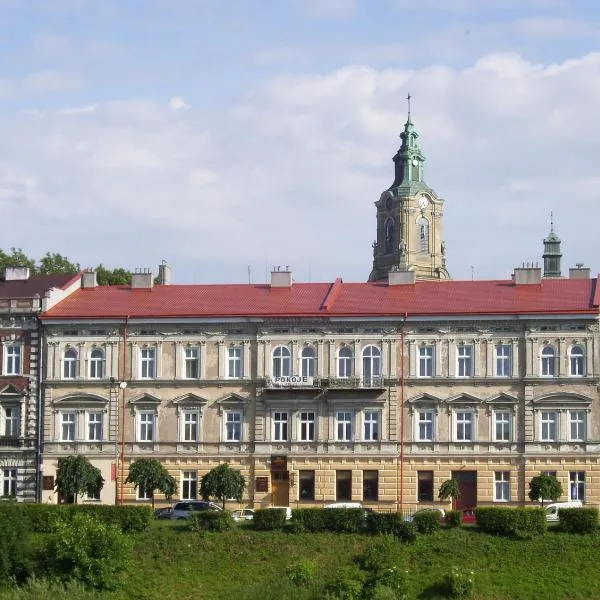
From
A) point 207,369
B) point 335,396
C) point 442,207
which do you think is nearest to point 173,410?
point 207,369

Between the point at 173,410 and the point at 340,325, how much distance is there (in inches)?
410

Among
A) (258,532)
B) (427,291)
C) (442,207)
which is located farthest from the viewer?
(442,207)

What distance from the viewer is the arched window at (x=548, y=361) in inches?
3388

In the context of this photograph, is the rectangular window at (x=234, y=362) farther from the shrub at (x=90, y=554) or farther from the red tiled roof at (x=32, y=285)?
the shrub at (x=90, y=554)

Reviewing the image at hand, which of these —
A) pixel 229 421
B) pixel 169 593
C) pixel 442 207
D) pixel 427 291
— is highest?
pixel 442 207

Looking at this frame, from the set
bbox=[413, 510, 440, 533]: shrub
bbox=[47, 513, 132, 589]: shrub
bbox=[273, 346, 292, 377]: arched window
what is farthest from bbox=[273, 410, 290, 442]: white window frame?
bbox=[47, 513, 132, 589]: shrub

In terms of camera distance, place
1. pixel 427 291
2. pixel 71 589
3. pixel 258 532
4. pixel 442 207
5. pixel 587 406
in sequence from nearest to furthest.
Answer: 1. pixel 71 589
2. pixel 258 532
3. pixel 587 406
4. pixel 427 291
5. pixel 442 207

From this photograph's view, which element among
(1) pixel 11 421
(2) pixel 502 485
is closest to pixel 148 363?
(1) pixel 11 421

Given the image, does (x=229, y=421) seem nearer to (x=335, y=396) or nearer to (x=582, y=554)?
(x=335, y=396)

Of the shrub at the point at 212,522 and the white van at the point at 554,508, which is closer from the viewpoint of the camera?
the shrub at the point at 212,522

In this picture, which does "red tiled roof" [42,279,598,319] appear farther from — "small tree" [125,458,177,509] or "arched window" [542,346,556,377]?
"small tree" [125,458,177,509]

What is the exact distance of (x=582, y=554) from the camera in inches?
2739

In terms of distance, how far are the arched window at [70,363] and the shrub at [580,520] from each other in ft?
103

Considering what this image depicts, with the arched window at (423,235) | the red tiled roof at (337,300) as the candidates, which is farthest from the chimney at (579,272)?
the arched window at (423,235)
